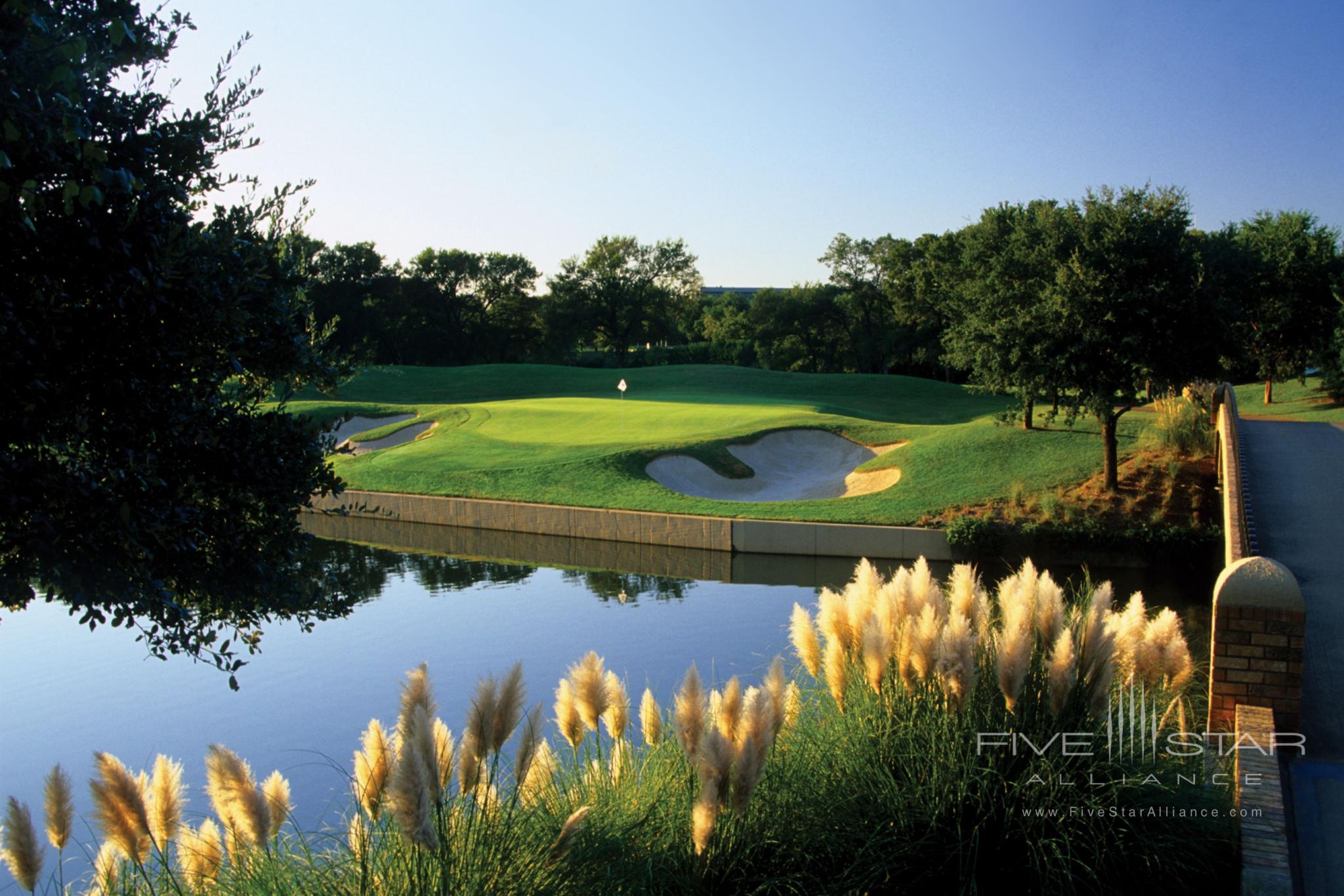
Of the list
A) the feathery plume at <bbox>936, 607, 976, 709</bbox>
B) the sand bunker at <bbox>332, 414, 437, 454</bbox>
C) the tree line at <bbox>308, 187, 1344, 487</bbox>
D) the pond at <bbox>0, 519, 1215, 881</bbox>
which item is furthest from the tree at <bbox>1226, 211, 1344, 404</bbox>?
the feathery plume at <bbox>936, 607, 976, 709</bbox>

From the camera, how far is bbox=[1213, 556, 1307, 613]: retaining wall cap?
5590 millimetres

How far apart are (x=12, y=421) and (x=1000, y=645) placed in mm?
3962

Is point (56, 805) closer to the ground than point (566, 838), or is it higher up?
higher up

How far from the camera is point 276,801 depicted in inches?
134

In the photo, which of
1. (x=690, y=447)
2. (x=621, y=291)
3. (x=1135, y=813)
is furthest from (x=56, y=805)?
(x=621, y=291)

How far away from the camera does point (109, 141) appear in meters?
4.22

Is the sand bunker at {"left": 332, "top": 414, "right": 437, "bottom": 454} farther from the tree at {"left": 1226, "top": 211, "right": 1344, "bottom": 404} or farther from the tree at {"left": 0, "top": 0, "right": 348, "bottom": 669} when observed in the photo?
the tree at {"left": 1226, "top": 211, "right": 1344, "bottom": 404}

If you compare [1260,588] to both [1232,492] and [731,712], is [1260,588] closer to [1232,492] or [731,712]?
[731,712]

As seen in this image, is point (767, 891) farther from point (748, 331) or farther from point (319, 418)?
point (748, 331)

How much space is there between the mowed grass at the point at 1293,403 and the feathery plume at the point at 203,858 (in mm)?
25352

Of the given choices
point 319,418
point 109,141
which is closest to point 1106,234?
point 319,418

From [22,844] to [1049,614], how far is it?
4158 millimetres

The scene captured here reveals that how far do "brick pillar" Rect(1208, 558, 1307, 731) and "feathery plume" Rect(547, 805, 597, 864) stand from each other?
405 centimetres

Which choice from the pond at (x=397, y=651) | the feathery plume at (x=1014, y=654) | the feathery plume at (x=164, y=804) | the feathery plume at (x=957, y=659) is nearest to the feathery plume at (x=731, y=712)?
the feathery plume at (x=957, y=659)
